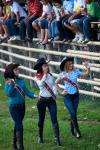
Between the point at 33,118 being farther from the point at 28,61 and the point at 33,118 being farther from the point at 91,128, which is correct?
the point at 28,61

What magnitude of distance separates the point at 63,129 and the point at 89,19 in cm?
366

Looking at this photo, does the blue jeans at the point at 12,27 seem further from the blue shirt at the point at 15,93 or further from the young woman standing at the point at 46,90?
the blue shirt at the point at 15,93

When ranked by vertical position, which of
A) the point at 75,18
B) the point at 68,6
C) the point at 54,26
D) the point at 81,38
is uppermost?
the point at 68,6

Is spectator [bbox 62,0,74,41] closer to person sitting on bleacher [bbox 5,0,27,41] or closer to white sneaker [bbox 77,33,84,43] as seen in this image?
white sneaker [bbox 77,33,84,43]

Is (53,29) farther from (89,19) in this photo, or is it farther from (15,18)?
(15,18)

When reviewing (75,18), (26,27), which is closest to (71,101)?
(75,18)

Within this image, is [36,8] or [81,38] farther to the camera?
[36,8]

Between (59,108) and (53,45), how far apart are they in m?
3.29

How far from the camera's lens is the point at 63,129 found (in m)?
13.4

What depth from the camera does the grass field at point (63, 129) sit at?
39.6ft

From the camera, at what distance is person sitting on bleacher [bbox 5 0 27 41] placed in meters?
20.6

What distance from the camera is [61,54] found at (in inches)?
680

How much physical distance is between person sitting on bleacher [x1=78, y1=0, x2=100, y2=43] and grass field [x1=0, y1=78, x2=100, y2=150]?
1785mm

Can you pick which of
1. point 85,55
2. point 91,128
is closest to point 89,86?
point 85,55
